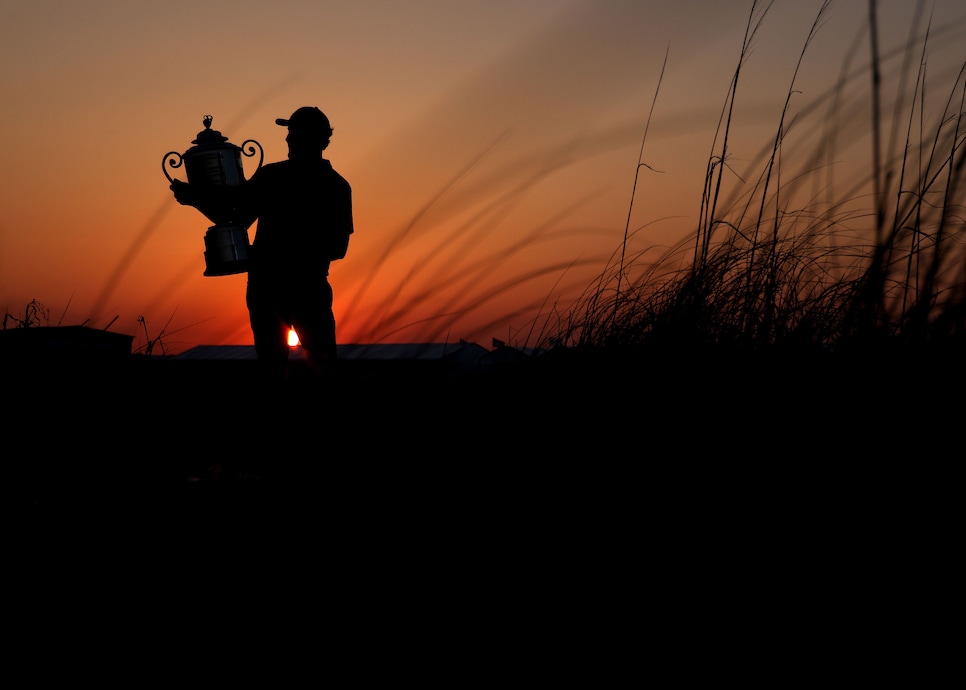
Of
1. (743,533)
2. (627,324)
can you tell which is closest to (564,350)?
(627,324)

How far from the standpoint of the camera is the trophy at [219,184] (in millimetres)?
4160

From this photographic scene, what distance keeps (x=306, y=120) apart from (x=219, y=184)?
20.0 inches

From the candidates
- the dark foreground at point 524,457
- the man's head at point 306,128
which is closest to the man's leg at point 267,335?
the man's head at point 306,128

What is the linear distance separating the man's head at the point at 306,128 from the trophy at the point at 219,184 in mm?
251

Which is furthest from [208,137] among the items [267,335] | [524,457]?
[524,457]

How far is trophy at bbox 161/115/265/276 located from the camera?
4160 mm

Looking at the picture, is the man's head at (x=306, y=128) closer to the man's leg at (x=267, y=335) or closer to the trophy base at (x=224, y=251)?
the trophy base at (x=224, y=251)

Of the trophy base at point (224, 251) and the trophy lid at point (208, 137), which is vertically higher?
the trophy lid at point (208, 137)

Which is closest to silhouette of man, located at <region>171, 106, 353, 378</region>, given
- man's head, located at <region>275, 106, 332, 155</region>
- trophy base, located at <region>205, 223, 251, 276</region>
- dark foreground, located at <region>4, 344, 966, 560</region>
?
man's head, located at <region>275, 106, 332, 155</region>

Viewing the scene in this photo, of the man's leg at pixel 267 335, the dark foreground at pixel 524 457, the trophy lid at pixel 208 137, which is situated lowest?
the dark foreground at pixel 524 457

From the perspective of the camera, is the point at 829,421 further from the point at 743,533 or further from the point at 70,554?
the point at 70,554

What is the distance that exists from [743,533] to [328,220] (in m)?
2.95

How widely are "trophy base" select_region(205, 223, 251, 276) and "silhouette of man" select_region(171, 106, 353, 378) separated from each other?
13 centimetres

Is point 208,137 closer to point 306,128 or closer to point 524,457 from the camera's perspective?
point 306,128
